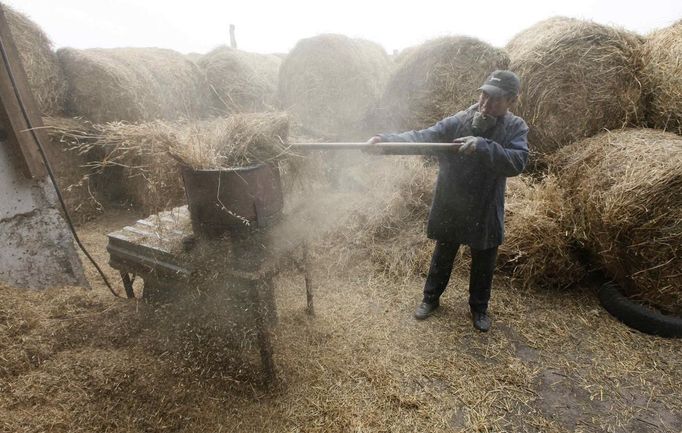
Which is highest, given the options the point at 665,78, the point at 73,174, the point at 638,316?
the point at 665,78

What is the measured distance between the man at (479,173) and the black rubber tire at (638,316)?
120 centimetres

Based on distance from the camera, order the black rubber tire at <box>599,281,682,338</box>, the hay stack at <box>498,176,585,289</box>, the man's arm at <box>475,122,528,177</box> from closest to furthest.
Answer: the man's arm at <box>475,122,528,177</box>
the black rubber tire at <box>599,281,682,338</box>
the hay stack at <box>498,176,585,289</box>

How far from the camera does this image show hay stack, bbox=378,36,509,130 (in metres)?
5.09

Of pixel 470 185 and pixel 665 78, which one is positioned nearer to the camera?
pixel 470 185

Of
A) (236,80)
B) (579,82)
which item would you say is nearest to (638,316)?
(579,82)

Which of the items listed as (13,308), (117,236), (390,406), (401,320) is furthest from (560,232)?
(13,308)

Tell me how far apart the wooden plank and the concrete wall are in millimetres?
107

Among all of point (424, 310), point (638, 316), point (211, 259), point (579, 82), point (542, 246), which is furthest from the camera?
point (579, 82)

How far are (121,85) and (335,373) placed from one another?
17.3 ft

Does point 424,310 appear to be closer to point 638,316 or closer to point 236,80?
point 638,316

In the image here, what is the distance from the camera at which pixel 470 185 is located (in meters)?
2.79

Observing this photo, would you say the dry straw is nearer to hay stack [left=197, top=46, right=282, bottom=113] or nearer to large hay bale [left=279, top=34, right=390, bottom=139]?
large hay bale [left=279, top=34, right=390, bottom=139]

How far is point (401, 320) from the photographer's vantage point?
11.0 feet

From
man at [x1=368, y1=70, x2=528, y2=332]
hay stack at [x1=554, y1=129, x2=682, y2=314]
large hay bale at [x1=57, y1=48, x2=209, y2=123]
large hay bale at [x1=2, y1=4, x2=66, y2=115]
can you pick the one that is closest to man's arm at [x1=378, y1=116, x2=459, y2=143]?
man at [x1=368, y1=70, x2=528, y2=332]
